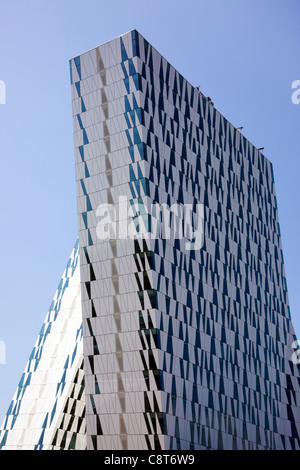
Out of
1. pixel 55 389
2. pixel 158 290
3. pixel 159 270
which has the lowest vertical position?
pixel 55 389

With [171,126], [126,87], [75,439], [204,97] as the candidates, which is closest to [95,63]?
[126,87]

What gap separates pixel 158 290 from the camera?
6781 cm

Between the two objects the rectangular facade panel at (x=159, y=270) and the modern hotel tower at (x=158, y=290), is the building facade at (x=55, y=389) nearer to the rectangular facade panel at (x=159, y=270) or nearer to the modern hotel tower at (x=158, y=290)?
the modern hotel tower at (x=158, y=290)

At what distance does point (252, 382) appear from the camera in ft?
286

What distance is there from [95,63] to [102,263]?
23349 millimetres

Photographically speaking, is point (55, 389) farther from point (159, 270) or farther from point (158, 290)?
point (159, 270)

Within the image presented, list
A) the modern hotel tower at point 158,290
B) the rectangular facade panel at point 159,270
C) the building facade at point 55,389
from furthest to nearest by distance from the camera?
the building facade at point 55,389, the modern hotel tower at point 158,290, the rectangular facade panel at point 159,270

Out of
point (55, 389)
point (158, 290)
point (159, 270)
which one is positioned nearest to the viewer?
point (158, 290)

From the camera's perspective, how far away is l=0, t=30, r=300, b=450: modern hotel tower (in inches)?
2628

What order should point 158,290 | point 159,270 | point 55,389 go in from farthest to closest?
point 55,389
point 159,270
point 158,290

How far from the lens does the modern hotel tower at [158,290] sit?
66.8 m

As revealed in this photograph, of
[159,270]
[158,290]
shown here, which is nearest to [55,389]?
[158,290]

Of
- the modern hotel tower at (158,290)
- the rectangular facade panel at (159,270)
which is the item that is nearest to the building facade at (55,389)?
the modern hotel tower at (158,290)

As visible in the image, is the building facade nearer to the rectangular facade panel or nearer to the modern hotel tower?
the modern hotel tower
